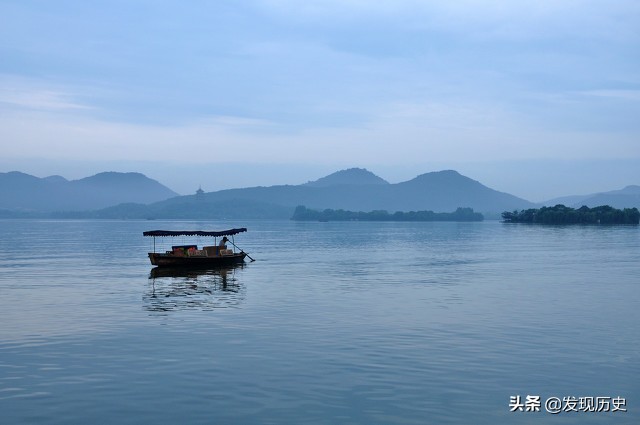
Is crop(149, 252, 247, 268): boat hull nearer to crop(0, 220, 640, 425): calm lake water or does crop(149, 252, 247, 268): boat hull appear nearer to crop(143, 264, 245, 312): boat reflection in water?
crop(143, 264, 245, 312): boat reflection in water

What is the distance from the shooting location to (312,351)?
3491cm

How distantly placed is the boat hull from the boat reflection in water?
3.05ft

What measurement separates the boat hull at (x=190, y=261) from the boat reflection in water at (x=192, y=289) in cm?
93

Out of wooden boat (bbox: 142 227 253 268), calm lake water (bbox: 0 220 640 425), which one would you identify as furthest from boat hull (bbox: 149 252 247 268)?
calm lake water (bbox: 0 220 640 425)

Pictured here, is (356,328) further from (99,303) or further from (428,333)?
(99,303)

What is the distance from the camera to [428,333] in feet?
131

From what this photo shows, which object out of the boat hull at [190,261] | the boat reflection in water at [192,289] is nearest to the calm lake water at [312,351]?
the boat reflection in water at [192,289]

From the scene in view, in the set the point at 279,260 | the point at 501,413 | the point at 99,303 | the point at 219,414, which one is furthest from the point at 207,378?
the point at 279,260

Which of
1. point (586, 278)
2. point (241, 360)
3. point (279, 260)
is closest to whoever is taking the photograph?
point (241, 360)

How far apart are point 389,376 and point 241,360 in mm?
7982

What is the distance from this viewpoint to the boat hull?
8644 cm

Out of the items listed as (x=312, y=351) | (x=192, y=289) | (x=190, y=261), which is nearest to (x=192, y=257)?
(x=190, y=261)

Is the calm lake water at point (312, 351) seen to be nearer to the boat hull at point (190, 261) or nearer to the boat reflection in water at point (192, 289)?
the boat reflection in water at point (192, 289)

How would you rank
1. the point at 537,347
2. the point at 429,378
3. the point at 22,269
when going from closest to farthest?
1. the point at 429,378
2. the point at 537,347
3. the point at 22,269
